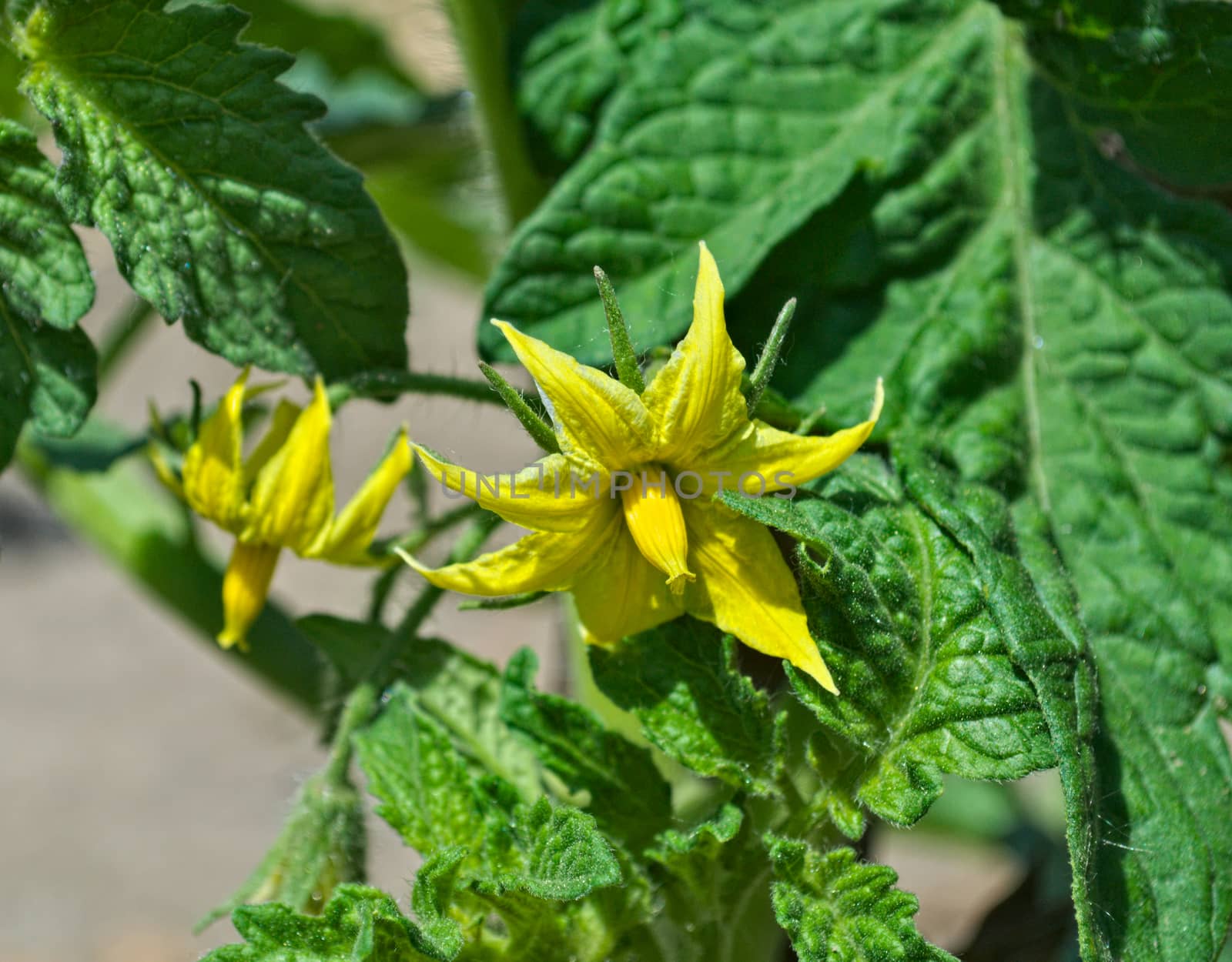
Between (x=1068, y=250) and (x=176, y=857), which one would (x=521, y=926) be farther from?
(x=176, y=857)

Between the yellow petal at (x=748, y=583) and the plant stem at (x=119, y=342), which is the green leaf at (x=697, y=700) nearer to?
the yellow petal at (x=748, y=583)

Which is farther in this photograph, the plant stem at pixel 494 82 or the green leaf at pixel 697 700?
the plant stem at pixel 494 82

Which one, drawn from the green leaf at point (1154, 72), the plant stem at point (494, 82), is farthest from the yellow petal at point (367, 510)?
the green leaf at point (1154, 72)

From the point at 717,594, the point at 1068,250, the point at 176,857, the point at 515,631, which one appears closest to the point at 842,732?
the point at 717,594

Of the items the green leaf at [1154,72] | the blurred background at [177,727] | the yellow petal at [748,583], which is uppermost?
the green leaf at [1154,72]

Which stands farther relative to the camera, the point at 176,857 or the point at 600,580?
the point at 176,857

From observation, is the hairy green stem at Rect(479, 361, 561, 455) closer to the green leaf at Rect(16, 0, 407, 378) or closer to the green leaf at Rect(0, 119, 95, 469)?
the green leaf at Rect(16, 0, 407, 378)
